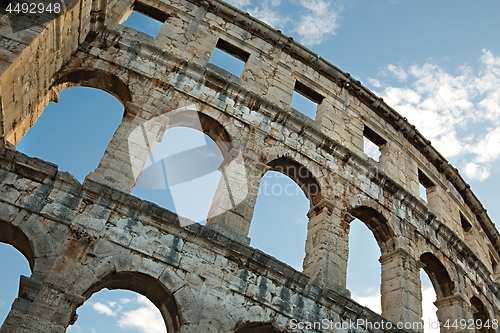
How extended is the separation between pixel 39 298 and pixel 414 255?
738cm

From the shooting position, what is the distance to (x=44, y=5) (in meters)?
6.95

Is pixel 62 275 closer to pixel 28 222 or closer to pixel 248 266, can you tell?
pixel 28 222

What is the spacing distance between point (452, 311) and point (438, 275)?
0.91 meters

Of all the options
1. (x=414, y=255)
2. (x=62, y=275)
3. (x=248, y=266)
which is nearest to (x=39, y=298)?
(x=62, y=275)

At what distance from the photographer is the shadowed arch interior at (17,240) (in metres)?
6.31

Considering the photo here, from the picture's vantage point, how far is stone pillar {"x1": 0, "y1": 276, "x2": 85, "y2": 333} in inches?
217

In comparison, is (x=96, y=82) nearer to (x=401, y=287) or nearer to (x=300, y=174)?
(x=300, y=174)

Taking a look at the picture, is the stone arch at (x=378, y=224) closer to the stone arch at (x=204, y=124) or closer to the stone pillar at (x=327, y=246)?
the stone pillar at (x=327, y=246)

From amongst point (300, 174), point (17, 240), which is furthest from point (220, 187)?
point (17, 240)

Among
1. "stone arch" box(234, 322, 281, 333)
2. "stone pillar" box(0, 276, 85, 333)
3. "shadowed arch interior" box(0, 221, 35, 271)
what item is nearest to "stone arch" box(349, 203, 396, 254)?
Answer: "stone arch" box(234, 322, 281, 333)

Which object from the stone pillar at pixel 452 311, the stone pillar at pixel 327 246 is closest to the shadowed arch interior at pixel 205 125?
the stone pillar at pixel 327 246

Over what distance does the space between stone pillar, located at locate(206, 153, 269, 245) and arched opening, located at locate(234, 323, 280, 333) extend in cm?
128

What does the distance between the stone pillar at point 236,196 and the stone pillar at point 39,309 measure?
8.24 feet

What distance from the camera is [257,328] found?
23.2 ft
